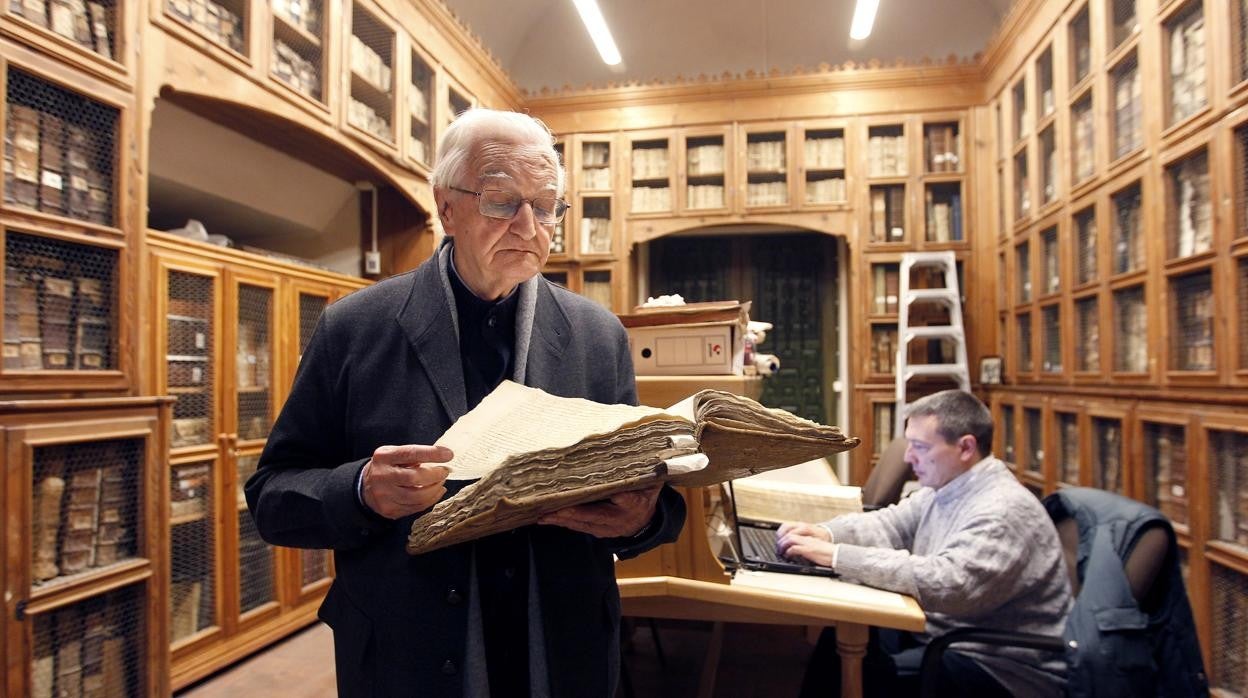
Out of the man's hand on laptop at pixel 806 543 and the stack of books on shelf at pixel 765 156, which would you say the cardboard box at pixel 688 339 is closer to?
the man's hand on laptop at pixel 806 543

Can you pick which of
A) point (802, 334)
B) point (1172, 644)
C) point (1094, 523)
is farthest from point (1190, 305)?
point (802, 334)

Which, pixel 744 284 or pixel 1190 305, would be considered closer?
pixel 1190 305

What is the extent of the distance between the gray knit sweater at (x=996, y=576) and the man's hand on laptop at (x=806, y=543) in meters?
0.05

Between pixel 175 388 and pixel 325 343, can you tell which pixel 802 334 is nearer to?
pixel 175 388

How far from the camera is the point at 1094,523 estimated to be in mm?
1898

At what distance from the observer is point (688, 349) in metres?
1.87

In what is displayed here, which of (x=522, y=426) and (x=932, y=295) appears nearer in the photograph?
(x=522, y=426)

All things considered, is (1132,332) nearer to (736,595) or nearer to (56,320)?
(736,595)

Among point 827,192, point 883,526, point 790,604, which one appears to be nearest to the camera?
point 790,604

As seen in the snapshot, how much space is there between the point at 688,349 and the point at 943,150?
4.24 meters

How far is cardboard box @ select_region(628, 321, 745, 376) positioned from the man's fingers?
3.75 feet

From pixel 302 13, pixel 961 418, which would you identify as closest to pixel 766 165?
pixel 302 13

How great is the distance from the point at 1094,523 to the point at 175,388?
330 cm

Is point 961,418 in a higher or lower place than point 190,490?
higher
